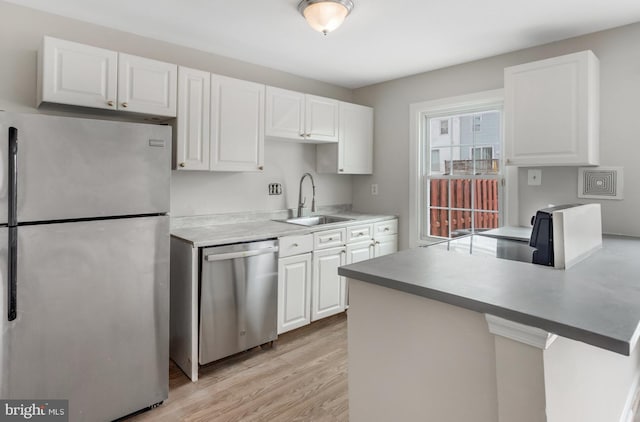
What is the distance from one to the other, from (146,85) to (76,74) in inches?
15.0

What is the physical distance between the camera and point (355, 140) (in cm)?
376

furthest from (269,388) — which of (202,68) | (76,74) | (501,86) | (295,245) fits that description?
(501,86)

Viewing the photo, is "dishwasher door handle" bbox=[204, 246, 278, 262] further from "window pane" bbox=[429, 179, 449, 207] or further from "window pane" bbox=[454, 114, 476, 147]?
"window pane" bbox=[454, 114, 476, 147]

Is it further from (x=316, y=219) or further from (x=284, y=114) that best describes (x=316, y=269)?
(x=284, y=114)

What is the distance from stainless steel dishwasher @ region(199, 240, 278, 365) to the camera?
7.77ft

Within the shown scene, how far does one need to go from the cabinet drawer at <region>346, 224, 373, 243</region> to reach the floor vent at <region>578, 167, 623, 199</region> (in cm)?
168

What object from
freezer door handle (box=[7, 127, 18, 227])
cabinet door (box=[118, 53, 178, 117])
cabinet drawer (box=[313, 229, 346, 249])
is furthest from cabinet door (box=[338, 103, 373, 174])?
freezer door handle (box=[7, 127, 18, 227])

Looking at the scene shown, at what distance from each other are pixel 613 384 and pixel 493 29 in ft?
7.40

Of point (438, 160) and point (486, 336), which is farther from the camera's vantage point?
point (438, 160)

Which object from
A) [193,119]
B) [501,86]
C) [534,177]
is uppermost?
[501,86]

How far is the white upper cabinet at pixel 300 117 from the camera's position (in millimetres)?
3039

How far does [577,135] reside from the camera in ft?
7.64

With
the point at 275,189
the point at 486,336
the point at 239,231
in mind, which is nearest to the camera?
the point at 486,336

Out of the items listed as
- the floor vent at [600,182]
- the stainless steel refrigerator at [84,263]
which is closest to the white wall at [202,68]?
the stainless steel refrigerator at [84,263]
